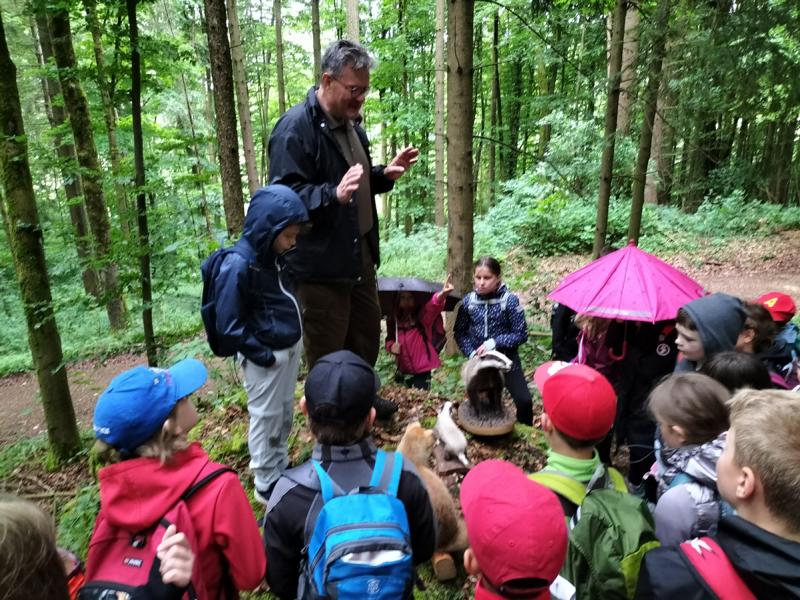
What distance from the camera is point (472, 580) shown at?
109 inches

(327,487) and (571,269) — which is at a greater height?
(327,487)

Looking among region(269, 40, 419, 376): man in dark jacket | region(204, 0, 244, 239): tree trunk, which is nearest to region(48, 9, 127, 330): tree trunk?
region(204, 0, 244, 239): tree trunk

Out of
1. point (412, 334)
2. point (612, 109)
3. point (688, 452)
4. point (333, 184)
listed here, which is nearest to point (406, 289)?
point (412, 334)

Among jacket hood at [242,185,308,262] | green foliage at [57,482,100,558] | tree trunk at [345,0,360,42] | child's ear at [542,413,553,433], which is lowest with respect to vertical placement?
green foliage at [57,482,100,558]

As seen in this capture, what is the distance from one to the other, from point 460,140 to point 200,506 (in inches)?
164

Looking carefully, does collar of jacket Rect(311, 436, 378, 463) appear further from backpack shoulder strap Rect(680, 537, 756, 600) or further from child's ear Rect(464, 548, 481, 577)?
backpack shoulder strap Rect(680, 537, 756, 600)

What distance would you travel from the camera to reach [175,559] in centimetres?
156

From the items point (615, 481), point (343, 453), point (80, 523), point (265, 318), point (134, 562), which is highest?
point (265, 318)

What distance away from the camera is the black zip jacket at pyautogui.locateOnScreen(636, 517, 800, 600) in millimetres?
1265

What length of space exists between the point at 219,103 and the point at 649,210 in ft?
45.8

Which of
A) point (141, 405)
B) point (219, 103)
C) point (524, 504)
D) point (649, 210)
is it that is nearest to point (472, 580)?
point (524, 504)

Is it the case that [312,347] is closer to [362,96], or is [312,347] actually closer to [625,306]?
[362,96]

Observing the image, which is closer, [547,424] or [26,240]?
[547,424]

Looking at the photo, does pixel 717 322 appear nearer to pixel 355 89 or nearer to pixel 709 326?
pixel 709 326
